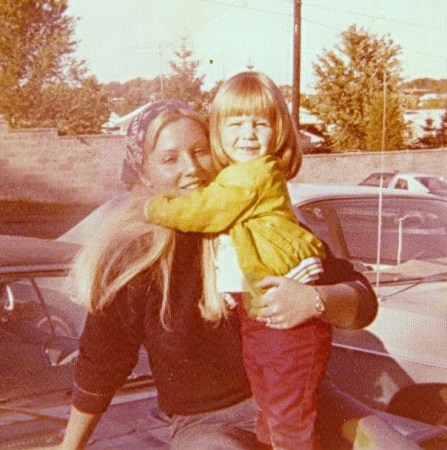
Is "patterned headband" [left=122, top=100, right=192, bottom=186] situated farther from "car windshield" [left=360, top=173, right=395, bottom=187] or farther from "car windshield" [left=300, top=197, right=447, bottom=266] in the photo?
"car windshield" [left=360, top=173, right=395, bottom=187]

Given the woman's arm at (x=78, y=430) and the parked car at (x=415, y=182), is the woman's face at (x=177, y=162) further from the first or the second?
the parked car at (x=415, y=182)

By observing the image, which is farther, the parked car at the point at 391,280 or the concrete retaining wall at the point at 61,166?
the concrete retaining wall at the point at 61,166

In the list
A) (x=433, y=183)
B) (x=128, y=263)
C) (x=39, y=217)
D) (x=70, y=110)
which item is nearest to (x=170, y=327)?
(x=128, y=263)

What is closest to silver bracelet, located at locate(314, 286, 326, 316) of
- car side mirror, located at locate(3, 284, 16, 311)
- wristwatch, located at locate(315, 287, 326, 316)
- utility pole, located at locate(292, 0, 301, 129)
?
wristwatch, located at locate(315, 287, 326, 316)

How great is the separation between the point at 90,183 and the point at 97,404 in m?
23.7

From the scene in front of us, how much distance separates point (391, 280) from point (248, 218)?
2525mm

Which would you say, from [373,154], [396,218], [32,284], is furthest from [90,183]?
[32,284]

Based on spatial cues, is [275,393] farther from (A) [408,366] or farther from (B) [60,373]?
(A) [408,366]

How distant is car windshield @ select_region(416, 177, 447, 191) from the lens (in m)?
19.0

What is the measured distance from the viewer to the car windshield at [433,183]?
62.3 ft

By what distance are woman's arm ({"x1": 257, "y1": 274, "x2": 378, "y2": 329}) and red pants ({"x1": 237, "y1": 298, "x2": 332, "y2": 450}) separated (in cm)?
5

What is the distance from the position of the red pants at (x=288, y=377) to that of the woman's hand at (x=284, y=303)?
0.15 feet

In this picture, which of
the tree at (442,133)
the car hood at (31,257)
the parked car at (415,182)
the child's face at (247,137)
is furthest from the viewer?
the tree at (442,133)

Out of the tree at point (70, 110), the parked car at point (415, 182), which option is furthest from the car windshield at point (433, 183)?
the tree at point (70, 110)
